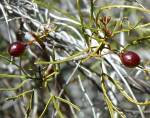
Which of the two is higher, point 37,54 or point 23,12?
point 23,12

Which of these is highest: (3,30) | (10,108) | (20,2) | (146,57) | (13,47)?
(20,2)

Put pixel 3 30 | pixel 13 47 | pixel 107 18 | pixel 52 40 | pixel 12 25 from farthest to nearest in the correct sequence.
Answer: pixel 3 30, pixel 12 25, pixel 52 40, pixel 13 47, pixel 107 18

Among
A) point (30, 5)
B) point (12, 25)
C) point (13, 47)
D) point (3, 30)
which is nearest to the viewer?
point (13, 47)

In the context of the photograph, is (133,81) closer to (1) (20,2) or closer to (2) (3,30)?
(1) (20,2)

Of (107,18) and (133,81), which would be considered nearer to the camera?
(107,18)

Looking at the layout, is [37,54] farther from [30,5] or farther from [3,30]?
[3,30]

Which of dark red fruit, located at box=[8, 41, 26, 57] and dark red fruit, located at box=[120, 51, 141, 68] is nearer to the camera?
dark red fruit, located at box=[120, 51, 141, 68]

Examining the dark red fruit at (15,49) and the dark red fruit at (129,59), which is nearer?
the dark red fruit at (129,59)

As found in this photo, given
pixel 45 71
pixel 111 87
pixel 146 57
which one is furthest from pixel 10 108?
pixel 45 71

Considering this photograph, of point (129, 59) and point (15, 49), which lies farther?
point (15, 49)
